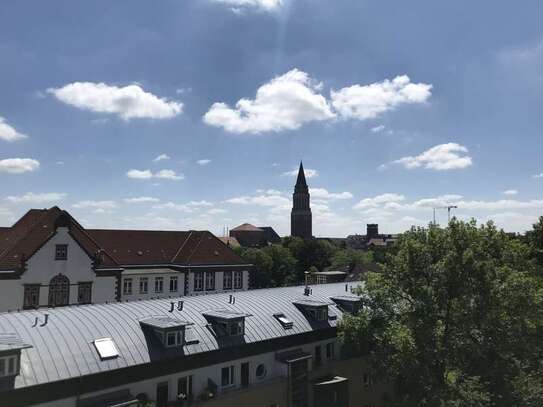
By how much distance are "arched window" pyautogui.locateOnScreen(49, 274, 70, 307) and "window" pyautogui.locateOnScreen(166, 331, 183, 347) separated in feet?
91.3

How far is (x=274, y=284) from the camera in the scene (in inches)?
3866

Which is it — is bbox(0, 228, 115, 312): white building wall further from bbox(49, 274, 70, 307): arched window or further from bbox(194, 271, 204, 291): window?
bbox(194, 271, 204, 291): window

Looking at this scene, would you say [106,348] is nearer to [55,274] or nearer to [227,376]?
[227,376]

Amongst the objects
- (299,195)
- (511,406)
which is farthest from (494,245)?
(299,195)

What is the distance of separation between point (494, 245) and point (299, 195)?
489ft

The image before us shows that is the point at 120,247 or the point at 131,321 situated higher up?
the point at 120,247

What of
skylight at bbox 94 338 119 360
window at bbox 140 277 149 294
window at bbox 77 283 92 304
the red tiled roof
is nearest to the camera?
skylight at bbox 94 338 119 360

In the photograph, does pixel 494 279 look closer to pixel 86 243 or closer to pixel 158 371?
pixel 158 371

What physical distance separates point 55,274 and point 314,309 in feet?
96.0

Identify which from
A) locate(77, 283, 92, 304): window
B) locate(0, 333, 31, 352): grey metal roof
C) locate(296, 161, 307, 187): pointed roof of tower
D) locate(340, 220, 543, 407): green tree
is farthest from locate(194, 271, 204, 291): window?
locate(296, 161, 307, 187): pointed roof of tower

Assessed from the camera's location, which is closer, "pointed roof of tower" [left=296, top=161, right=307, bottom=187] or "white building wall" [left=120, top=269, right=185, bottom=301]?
"white building wall" [left=120, top=269, right=185, bottom=301]

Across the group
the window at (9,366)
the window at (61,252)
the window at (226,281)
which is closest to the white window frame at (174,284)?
the window at (226,281)

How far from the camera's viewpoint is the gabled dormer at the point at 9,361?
1670cm

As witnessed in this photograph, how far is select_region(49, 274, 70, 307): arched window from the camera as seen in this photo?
44750 millimetres
